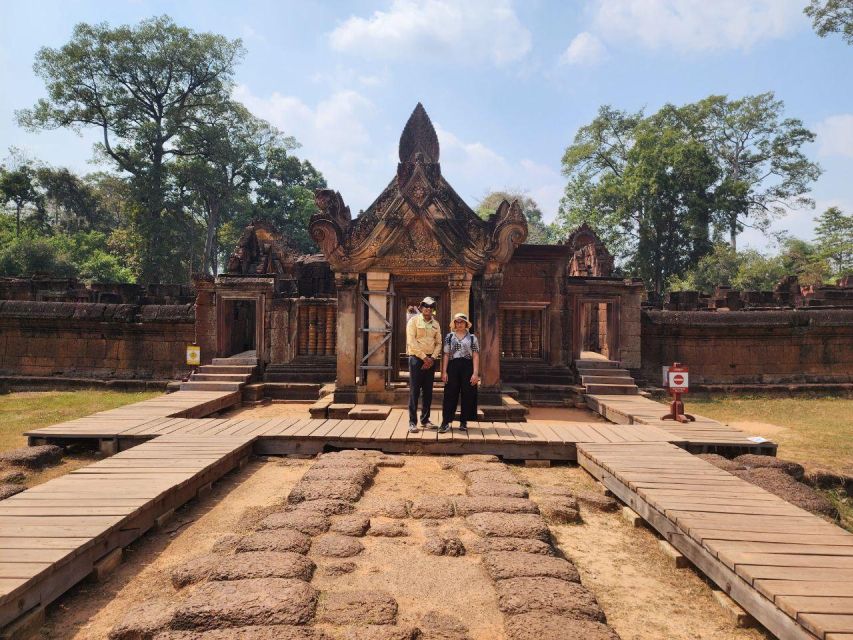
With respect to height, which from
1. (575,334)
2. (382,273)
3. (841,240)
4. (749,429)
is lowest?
(749,429)

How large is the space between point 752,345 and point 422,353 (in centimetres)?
948

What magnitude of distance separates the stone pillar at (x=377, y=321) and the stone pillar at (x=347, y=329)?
0.24m

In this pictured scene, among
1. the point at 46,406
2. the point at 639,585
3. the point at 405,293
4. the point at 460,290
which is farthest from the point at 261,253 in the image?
the point at 639,585

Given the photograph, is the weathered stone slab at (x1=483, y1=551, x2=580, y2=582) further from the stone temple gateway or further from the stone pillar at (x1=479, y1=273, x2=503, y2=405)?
the stone pillar at (x1=479, y1=273, x2=503, y2=405)

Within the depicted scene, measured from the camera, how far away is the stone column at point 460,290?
7645 mm

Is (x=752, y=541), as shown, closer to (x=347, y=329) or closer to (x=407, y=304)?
(x=347, y=329)

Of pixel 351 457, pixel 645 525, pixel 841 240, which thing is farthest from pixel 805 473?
pixel 841 240

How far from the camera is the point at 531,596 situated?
2.68 m

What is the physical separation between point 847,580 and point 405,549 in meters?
2.47

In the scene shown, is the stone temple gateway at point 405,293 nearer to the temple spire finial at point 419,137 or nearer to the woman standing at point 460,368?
the temple spire finial at point 419,137

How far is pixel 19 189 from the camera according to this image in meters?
30.8

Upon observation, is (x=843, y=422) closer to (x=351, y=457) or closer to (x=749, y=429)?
(x=749, y=429)

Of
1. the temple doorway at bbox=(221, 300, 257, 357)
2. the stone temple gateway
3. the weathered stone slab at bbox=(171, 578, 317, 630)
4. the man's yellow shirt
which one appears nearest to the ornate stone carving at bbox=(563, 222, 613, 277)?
the stone temple gateway

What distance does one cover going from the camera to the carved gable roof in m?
7.63
